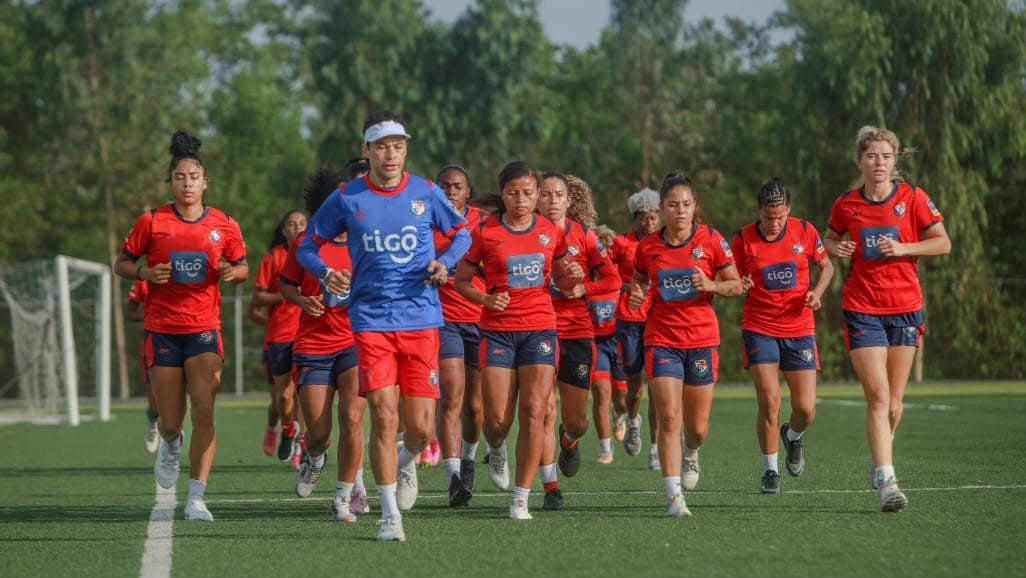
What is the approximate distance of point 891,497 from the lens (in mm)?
8750

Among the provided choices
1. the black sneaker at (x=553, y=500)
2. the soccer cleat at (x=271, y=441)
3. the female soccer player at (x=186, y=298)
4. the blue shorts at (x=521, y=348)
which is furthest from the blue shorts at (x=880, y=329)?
the soccer cleat at (x=271, y=441)

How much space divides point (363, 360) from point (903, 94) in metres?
31.4

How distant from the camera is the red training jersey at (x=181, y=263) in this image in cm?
961

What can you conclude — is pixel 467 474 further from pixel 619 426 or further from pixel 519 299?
pixel 619 426

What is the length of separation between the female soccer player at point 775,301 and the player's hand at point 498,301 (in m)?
2.31

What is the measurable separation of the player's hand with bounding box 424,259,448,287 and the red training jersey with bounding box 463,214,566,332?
3.96 feet

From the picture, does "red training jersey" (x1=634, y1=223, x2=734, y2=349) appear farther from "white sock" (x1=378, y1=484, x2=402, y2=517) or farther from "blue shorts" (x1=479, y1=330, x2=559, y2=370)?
"white sock" (x1=378, y1=484, x2=402, y2=517)

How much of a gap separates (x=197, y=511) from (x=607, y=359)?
5479 millimetres

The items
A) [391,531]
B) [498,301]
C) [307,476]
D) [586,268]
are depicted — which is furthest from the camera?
[586,268]

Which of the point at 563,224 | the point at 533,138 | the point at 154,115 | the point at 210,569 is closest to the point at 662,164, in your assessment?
the point at 533,138

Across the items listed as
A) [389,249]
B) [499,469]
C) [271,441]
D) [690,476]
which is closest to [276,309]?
[271,441]

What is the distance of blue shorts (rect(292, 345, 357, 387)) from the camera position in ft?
31.3

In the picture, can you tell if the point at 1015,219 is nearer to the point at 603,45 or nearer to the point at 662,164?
the point at 662,164

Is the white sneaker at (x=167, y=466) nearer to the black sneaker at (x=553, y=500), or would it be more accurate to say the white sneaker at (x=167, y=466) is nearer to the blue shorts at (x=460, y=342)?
the blue shorts at (x=460, y=342)
